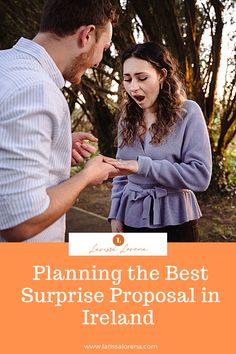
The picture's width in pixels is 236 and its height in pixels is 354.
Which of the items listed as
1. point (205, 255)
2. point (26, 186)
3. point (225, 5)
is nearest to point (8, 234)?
point (26, 186)

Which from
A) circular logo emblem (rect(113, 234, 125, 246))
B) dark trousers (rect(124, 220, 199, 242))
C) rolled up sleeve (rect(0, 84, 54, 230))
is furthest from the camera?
dark trousers (rect(124, 220, 199, 242))

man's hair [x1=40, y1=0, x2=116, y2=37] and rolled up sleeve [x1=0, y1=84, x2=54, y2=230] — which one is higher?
man's hair [x1=40, y1=0, x2=116, y2=37]

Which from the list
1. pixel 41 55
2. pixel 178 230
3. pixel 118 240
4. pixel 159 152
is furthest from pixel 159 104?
pixel 41 55

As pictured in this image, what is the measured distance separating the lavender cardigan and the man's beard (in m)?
0.66

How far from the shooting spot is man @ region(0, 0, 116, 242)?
1162 mm

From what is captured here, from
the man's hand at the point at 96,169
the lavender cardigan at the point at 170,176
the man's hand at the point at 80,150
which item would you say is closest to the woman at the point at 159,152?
the lavender cardigan at the point at 170,176

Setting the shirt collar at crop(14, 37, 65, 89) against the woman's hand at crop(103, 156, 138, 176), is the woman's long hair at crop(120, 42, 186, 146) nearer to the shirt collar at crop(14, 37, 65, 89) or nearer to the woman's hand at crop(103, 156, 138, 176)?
the woman's hand at crop(103, 156, 138, 176)

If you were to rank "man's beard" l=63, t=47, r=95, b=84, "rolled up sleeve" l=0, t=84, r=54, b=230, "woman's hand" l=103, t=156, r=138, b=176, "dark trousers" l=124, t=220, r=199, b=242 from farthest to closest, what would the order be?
"dark trousers" l=124, t=220, r=199, b=242, "woman's hand" l=103, t=156, r=138, b=176, "man's beard" l=63, t=47, r=95, b=84, "rolled up sleeve" l=0, t=84, r=54, b=230

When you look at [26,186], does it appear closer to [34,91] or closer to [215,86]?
[34,91]

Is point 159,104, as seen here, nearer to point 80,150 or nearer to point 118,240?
point 80,150

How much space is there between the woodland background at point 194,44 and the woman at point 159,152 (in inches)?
124

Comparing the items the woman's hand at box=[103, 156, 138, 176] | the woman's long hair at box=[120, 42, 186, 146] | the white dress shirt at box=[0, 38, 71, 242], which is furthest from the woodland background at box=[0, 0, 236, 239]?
the white dress shirt at box=[0, 38, 71, 242]

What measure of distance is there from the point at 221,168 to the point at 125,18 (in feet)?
8.30

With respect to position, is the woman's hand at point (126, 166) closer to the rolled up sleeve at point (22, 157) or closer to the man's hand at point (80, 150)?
the man's hand at point (80, 150)
